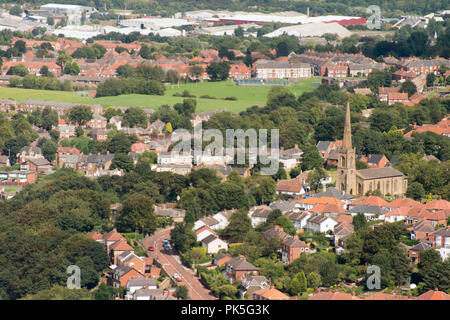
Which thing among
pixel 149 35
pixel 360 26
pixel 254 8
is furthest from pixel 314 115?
pixel 254 8

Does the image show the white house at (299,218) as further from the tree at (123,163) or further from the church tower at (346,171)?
the tree at (123,163)

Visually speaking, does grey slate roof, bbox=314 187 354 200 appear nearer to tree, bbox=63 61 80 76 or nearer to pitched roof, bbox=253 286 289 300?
pitched roof, bbox=253 286 289 300

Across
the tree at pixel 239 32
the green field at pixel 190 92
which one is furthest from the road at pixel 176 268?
the tree at pixel 239 32

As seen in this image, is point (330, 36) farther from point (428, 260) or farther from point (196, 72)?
point (428, 260)

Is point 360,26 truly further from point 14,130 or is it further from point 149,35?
point 14,130

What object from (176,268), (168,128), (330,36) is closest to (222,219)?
(176,268)

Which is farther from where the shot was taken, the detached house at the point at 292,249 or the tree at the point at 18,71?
the tree at the point at 18,71
